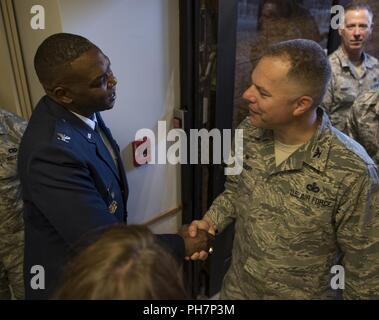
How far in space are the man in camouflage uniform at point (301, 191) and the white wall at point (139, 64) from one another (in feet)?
1.80

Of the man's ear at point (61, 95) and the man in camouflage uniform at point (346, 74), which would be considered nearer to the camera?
the man's ear at point (61, 95)

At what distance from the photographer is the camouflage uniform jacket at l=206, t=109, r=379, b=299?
3.56ft

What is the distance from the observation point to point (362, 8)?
7.43ft

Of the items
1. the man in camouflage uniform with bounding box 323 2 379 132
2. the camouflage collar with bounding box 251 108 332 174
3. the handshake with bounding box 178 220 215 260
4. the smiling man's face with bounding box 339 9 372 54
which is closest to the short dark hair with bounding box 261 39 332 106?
the camouflage collar with bounding box 251 108 332 174

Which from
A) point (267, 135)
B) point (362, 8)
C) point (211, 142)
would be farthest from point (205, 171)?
point (362, 8)

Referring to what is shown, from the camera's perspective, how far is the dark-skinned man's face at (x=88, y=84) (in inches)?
43.1

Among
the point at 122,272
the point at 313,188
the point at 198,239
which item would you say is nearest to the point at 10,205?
the point at 198,239

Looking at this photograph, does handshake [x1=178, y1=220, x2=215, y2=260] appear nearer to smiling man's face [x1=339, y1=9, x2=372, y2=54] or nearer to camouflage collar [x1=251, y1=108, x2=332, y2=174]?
camouflage collar [x1=251, y1=108, x2=332, y2=174]

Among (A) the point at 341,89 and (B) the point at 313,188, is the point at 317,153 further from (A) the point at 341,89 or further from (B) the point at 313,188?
(A) the point at 341,89

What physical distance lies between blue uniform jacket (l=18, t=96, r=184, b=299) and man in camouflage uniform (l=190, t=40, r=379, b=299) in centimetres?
35

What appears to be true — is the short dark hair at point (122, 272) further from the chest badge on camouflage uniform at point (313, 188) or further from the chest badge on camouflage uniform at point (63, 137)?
the chest badge on camouflage uniform at point (313, 188)

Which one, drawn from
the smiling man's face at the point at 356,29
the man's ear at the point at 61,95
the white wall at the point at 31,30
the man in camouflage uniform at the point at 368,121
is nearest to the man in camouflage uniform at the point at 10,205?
the white wall at the point at 31,30
